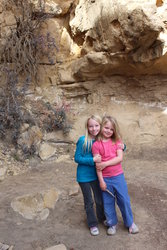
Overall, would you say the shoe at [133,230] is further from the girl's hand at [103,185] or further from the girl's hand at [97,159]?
the girl's hand at [97,159]

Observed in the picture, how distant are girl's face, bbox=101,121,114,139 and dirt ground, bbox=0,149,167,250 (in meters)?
0.98

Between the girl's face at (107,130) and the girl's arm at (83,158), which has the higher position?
the girl's face at (107,130)

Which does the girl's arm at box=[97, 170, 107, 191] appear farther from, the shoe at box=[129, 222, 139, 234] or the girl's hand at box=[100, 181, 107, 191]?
the shoe at box=[129, 222, 139, 234]

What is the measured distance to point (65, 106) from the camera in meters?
5.55

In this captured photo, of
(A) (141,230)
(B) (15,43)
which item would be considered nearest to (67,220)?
(A) (141,230)

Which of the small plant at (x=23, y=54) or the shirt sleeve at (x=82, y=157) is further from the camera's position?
the small plant at (x=23, y=54)

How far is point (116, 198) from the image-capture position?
253 centimetres

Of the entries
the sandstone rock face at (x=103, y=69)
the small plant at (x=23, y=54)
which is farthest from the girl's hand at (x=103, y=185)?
the small plant at (x=23, y=54)

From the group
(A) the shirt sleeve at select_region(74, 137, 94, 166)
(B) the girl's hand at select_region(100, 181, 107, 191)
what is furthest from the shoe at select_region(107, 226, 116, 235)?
(A) the shirt sleeve at select_region(74, 137, 94, 166)

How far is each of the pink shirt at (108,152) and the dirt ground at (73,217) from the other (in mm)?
636

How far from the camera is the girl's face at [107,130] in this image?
242 cm

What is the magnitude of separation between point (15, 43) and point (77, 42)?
1351 millimetres

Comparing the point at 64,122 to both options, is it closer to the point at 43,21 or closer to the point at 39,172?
the point at 39,172

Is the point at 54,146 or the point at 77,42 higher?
the point at 77,42
